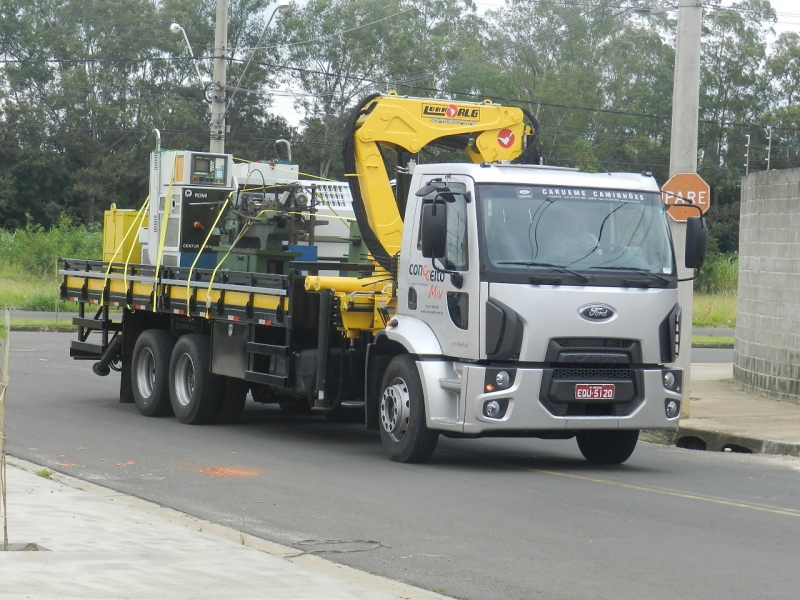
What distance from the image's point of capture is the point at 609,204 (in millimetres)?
11938

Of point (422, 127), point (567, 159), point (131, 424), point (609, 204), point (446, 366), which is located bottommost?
point (131, 424)

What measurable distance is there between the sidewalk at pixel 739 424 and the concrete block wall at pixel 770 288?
39 centimetres

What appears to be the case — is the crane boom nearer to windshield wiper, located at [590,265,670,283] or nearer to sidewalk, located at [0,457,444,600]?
windshield wiper, located at [590,265,670,283]

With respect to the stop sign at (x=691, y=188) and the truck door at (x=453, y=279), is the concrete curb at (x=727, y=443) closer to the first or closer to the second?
the stop sign at (x=691, y=188)

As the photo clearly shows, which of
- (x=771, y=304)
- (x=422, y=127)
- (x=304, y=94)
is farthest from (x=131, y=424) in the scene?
(x=304, y=94)

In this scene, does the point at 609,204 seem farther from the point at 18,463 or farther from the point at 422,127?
the point at 18,463

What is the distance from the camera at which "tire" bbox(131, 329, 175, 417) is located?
51.1ft

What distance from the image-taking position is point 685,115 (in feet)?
53.3

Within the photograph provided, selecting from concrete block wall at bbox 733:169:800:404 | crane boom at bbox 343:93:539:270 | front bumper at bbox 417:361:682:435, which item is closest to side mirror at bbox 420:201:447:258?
front bumper at bbox 417:361:682:435

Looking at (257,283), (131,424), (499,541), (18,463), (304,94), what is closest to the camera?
(499,541)

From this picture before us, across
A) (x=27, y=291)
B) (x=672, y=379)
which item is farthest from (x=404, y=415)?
(x=27, y=291)

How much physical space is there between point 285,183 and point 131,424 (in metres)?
3.41

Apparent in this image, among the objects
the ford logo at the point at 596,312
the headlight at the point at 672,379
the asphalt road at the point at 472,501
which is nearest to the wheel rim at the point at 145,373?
the asphalt road at the point at 472,501

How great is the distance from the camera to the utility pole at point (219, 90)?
28.3 meters
